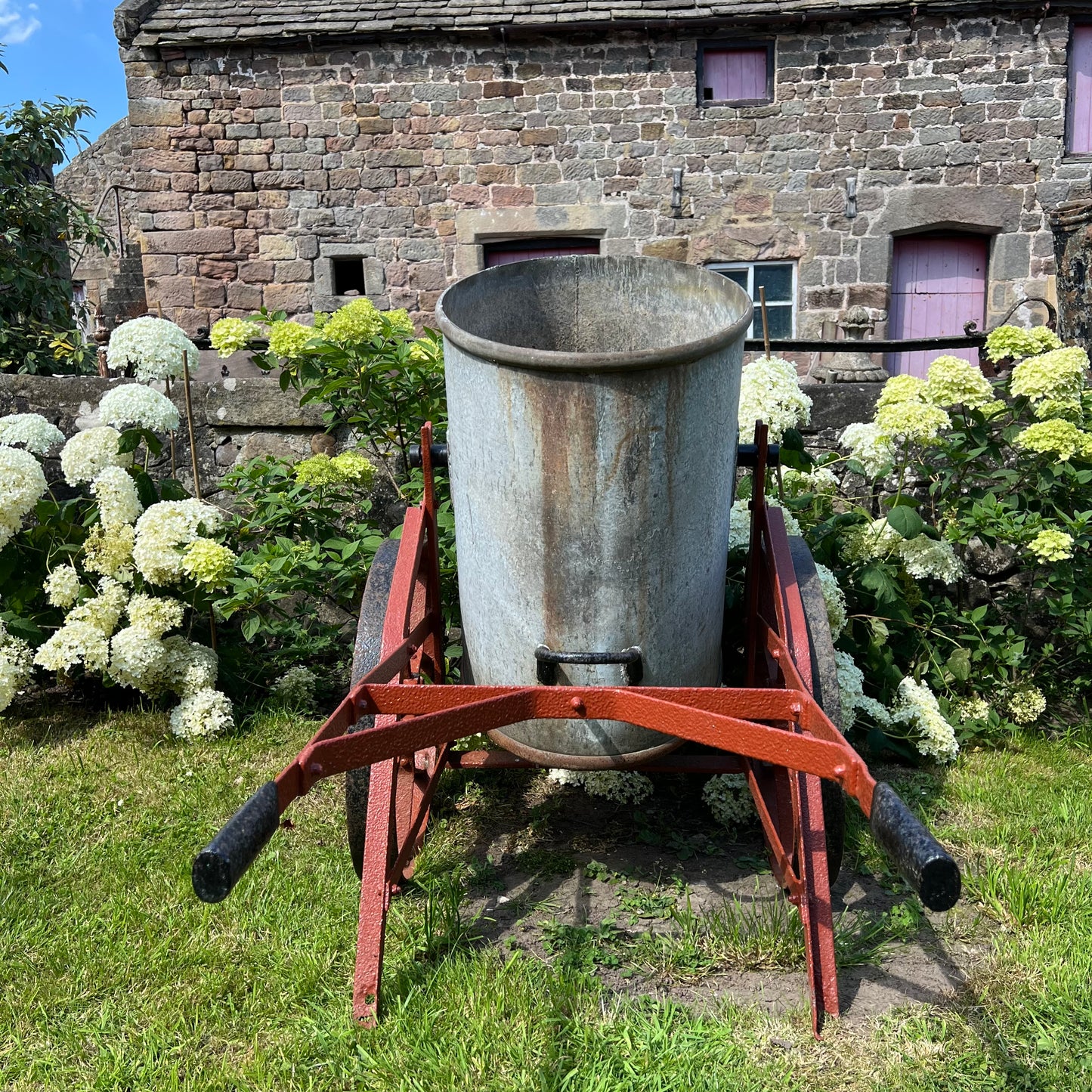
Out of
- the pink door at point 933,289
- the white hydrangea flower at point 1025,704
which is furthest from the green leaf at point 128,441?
the pink door at point 933,289

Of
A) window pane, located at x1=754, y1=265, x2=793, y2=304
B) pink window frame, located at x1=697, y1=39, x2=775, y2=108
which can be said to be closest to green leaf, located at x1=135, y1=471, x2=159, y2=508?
window pane, located at x1=754, y1=265, x2=793, y2=304

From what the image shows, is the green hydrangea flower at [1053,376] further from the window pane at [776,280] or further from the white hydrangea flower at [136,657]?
the window pane at [776,280]

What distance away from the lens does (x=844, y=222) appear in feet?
29.7

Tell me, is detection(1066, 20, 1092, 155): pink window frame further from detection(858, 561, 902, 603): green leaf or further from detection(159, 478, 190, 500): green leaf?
detection(159, 478, 190, 500): green leaf

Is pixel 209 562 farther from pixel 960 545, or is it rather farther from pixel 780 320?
pixel 780 320

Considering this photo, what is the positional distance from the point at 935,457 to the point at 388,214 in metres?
6.84

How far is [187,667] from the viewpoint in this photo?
3.63m

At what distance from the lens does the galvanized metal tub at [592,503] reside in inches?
81.4

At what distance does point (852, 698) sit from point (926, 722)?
314 mm

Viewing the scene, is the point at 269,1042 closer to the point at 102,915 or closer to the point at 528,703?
the point at 102,915

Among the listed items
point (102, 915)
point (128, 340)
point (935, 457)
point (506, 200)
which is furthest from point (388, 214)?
point (102, 915)

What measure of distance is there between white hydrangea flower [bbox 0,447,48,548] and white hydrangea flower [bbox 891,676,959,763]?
307 cm

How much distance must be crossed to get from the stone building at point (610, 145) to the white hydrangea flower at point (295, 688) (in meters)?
6.13

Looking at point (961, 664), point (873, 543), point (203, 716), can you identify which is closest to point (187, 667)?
point (203, 716)
